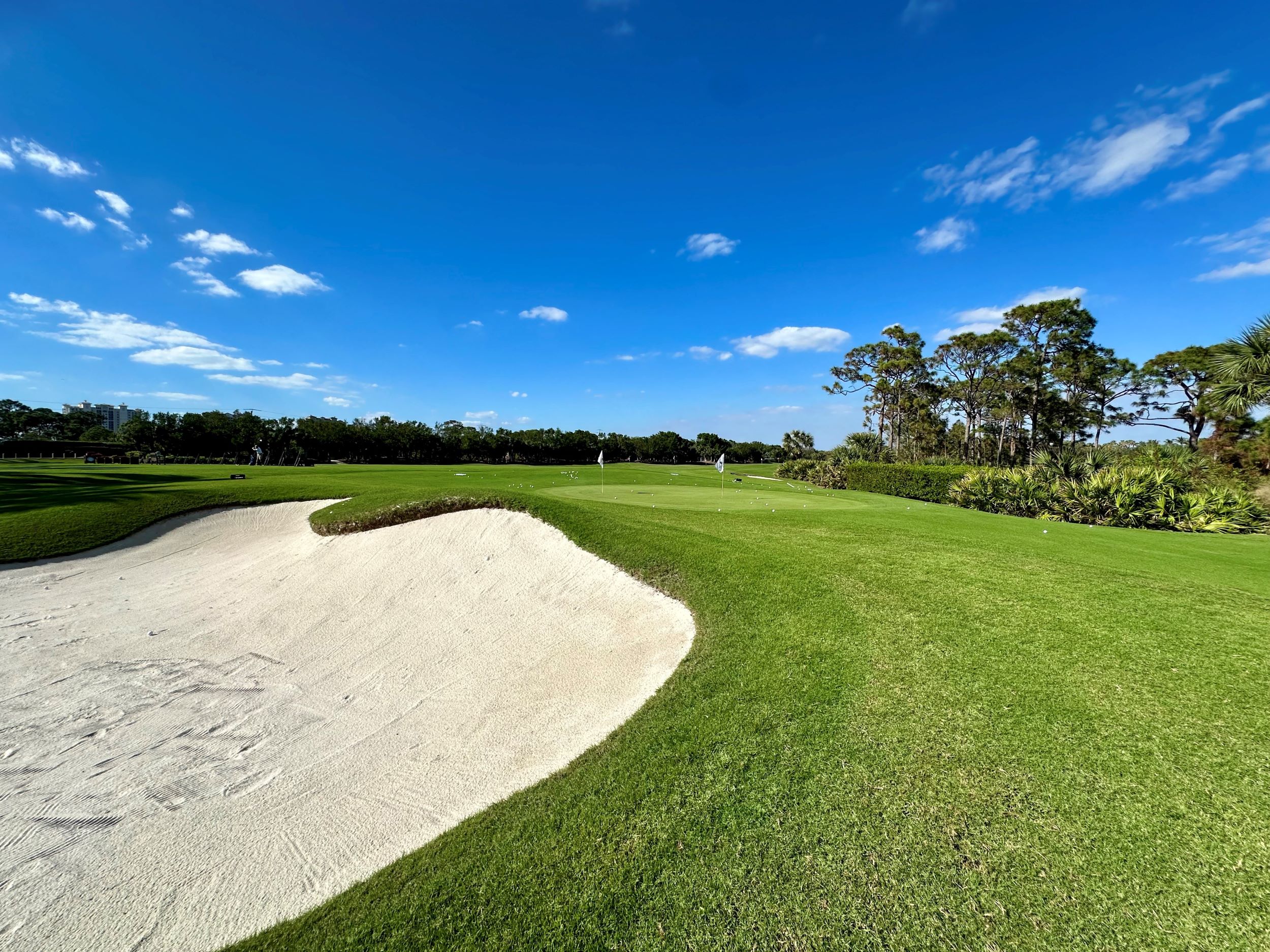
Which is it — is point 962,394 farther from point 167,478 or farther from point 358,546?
point 167,478

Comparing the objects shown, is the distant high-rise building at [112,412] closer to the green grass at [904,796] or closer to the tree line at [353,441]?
the tree line at [353,441]

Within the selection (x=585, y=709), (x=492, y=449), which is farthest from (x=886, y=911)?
(x=492, y=449)

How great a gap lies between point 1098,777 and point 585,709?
173 inches

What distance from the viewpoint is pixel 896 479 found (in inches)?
998

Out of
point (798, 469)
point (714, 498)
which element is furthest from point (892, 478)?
point (798, 469)

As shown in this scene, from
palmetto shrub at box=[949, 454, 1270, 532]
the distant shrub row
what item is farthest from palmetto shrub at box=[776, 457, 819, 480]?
palmetto shrub at box=[949, 454, 1270, 532]

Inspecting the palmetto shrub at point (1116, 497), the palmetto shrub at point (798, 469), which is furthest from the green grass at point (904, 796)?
the palmetto shrub at point (798, 469)

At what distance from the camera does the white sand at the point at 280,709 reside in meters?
3.51

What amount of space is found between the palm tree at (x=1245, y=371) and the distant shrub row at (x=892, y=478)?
8.14 m

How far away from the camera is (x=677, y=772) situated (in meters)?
3.68

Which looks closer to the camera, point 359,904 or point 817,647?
point 359,904

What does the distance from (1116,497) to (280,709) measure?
21.6 meters

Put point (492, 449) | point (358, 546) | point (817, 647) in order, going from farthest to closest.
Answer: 1. point (492, 449)
2. point (358, 546)
3. point (817, 647)

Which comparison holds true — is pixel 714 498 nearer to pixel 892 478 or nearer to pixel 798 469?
pixel 892 478
